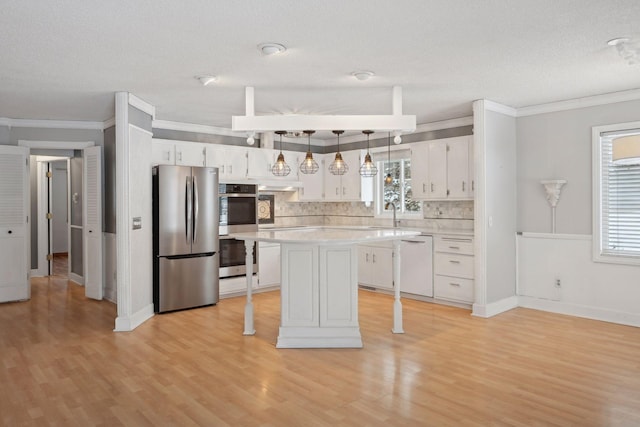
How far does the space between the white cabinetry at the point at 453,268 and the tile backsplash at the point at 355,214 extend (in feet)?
1.99

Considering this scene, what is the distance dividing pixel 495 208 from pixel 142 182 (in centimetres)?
396

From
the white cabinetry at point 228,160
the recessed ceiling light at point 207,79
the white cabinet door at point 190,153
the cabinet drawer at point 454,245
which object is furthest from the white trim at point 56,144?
the cabinet drawer at point 454,245

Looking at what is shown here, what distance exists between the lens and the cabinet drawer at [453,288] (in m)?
5.32

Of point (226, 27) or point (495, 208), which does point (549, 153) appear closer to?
point (495, 208)

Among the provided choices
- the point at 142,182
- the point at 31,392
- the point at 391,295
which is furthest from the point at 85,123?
the point at 391,295

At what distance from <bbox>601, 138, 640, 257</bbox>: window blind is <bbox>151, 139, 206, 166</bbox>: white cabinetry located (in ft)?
15.8

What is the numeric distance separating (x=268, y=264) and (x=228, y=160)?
5.17 ft

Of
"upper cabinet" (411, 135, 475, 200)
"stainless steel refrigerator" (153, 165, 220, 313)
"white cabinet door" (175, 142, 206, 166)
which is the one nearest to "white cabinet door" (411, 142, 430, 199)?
"upper cabinet" (411, 135, 475, 200)

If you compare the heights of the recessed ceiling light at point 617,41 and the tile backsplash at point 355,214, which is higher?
the recessed ceiling light at point 617,41

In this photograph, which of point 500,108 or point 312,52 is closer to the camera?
point 312,52

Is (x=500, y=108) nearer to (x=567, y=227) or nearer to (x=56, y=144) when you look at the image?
(x=567, y=227)

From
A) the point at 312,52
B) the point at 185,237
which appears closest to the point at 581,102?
the point at 312,52

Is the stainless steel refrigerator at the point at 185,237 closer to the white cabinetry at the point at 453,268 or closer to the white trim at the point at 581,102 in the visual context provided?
the white cabinetry at the point at 453,268

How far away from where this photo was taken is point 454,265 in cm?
544
